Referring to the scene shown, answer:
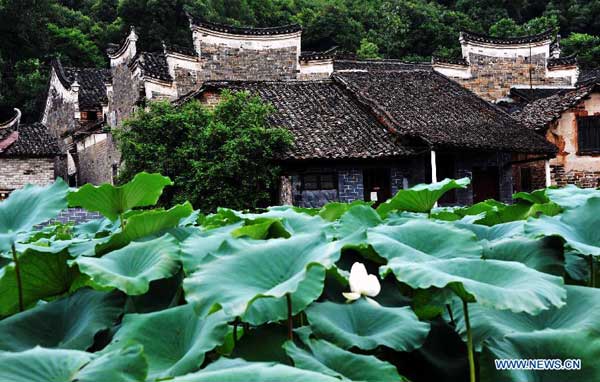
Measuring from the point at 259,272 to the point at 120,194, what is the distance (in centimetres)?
69

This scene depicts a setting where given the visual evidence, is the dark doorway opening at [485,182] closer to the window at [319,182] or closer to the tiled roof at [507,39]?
the window at [319,182]

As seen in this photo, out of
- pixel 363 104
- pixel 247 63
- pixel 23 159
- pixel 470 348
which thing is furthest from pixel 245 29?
pixel 470 348

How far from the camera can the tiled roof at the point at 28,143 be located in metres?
24.0

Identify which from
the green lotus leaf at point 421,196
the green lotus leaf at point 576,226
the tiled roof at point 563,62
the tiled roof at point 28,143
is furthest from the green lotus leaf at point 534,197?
the tiled roof at point 563,62

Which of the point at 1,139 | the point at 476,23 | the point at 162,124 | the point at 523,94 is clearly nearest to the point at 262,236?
the point at 162,124

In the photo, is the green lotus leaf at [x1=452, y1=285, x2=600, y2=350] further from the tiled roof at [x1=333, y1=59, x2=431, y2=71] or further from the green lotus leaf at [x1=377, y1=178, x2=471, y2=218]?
the tiled roof at [x1=333, y1=59, x2=431, y2=71]

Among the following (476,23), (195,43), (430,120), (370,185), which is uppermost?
(476,23)

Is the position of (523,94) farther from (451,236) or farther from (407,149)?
(451,236)

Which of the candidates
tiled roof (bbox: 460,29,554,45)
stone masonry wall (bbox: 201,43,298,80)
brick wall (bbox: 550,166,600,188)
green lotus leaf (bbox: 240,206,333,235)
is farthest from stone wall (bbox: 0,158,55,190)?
green lotus leaf (bbox: 240,206,333,235)

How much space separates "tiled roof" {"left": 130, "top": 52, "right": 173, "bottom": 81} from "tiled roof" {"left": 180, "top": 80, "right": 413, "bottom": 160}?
239cm

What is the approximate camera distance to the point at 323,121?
16.3 meters

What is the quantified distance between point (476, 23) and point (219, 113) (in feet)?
95.3

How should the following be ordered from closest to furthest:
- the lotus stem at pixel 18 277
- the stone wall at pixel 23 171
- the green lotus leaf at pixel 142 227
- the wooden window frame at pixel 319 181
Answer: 1. the lotus stem at pixel 18 277
2. the green lotus leaf at pixel 142 227
3. the wooden window frame at pixel 319 181
4. the stone wall at pixel 23 171

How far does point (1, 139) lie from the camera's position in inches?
914
